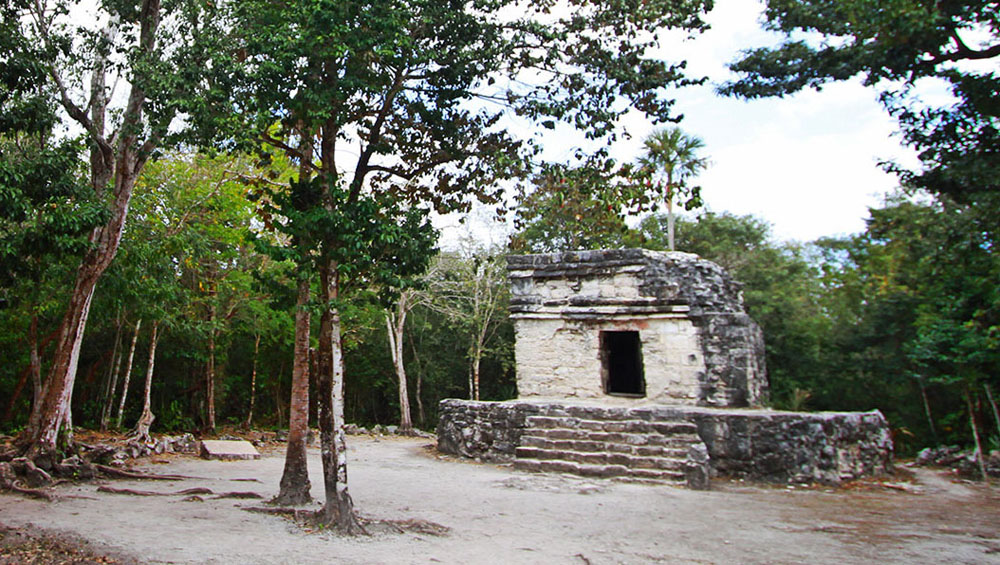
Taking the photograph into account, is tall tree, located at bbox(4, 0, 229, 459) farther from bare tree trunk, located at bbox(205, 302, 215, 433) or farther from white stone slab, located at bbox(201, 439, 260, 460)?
bare tree trunk, located at bbox(205, 302, 215, 433)

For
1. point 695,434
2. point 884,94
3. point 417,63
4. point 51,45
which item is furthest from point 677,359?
point 51,45

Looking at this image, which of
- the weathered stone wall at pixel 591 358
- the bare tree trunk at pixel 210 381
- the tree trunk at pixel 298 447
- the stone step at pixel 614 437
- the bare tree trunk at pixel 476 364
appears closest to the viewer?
the tree trunk at pixel 298 447

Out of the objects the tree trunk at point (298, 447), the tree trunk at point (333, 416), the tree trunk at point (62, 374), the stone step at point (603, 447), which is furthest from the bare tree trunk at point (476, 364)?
the tree trunk at point (333, 416)

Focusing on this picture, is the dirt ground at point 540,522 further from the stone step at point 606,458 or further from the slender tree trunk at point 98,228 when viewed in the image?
the slender tree trunk at point 98,228

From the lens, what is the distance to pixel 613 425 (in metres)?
8.66

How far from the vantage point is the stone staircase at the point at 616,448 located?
778 centimetres

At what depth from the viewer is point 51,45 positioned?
6.75 m

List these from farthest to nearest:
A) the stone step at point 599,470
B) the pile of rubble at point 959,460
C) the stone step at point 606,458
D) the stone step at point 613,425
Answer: the pile of rubble at point 959,460 < the stone step at point 613,425 < the stone step at point 606,458 < the stone step at point 599,470

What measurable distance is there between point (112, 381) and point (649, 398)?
13.0 m

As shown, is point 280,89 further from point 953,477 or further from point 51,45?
point 953,477

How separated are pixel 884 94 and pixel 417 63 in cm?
499

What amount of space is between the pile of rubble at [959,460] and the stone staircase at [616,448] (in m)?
4.78

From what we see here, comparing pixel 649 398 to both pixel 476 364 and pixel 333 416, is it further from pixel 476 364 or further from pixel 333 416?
pixel 476 364

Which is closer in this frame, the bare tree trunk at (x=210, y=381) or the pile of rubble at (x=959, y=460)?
the pile of rubble at (x=959, y=460)
